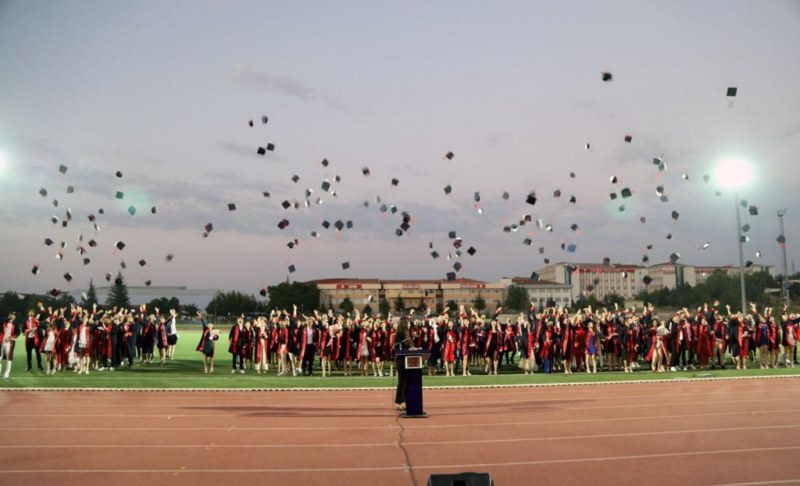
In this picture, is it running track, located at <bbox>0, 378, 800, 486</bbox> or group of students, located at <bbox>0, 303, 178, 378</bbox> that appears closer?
running track, located at <bbox>0, 378, 800, 486</bbox>

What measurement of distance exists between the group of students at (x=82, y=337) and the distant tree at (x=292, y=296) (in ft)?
287

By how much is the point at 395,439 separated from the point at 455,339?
11749 mm

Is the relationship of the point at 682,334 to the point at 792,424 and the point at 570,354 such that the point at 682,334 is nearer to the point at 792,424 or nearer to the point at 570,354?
the point at 570,354

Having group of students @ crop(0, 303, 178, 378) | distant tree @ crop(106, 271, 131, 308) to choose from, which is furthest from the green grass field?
distant tree @ crop(106, 271, 131, 308)

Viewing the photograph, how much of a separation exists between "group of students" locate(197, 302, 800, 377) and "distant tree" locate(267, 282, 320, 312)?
3535 inches

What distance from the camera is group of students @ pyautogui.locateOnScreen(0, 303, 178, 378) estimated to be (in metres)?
20.6

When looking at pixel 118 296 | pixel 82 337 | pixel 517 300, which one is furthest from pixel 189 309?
pixel 82 337

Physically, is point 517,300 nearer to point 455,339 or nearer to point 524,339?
point 524,339

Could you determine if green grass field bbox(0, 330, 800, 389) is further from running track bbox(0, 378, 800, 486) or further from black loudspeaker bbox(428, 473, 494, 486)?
black loudspeaker bbox(428, 473, 494, 486)

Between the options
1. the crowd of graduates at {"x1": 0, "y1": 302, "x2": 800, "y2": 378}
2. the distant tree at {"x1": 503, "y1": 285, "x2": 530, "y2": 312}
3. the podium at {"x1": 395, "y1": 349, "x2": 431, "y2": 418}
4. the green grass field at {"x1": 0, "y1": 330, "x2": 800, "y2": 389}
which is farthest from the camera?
the distant tree at {"x1": 503, "y1": 285, "x2": 530, "y2": 312}

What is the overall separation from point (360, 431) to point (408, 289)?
130 m

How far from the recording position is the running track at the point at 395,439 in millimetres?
7742

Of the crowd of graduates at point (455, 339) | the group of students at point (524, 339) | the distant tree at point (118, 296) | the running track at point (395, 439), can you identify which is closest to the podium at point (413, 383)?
the running track at point (395, 439)

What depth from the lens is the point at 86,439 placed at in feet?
32.8
